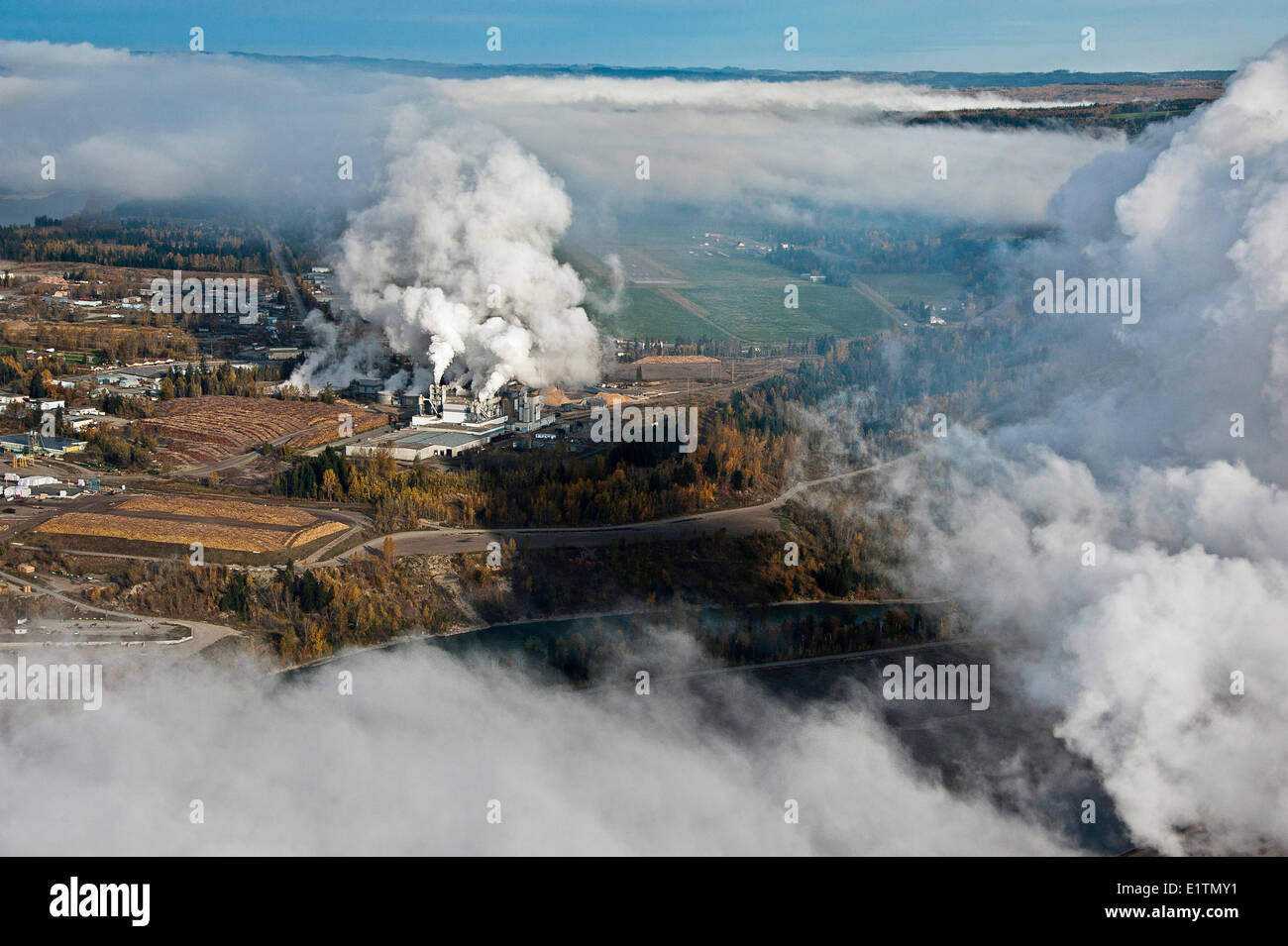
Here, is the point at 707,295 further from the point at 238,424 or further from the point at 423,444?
the point at 238,424

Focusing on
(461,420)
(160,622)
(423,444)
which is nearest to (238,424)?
(423,444)

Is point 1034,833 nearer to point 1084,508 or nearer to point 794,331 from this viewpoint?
point 1084,508

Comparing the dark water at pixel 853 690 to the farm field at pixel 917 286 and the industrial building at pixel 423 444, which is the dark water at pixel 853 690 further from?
the farm field at pixel 917 286

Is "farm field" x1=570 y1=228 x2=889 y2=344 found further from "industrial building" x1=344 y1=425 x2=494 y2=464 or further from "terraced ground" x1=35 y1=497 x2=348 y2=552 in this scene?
"terraced ground" x1=35 y1=497 x2=348 y2=552

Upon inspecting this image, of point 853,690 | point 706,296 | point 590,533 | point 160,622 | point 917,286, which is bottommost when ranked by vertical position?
point 853,690

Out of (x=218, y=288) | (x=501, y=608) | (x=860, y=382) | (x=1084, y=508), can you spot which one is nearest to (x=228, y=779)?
(x=501, y=608)

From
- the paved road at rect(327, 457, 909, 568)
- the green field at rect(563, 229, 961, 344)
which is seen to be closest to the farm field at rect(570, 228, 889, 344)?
the green field at rect(563, 229, 961, 344)

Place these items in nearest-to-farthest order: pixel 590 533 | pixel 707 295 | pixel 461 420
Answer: pixel 590 533 → pixel 461 420 → pixel 707 295

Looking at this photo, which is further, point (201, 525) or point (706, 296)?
point (706, 296)
